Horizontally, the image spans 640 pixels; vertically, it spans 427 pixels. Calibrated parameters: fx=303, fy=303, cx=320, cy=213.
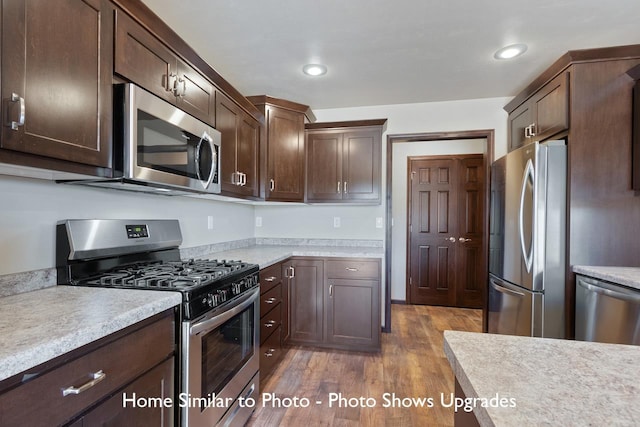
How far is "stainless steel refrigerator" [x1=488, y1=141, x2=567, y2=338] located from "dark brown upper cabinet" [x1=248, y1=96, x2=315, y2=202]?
1823mm

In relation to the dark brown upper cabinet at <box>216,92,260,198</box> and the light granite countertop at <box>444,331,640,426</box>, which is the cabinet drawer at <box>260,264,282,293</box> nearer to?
the dark brown upper cabinet at <box>216,92,260,198</box>

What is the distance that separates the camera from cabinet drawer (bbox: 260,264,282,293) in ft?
6.99

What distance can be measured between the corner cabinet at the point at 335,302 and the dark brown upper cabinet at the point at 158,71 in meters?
1.48

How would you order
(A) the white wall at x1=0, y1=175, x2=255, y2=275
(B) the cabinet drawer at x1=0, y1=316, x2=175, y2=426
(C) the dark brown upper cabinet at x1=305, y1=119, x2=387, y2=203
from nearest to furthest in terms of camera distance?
(B) the cabinet drawer at x1=0, y1=316, x2=175, y2=426 → (A) the white wall at x1=0, y1=175, x2=255, y2=275 → (C) the dark brown upper cabinet at x1=305, y1=119, x2=387, y2=203

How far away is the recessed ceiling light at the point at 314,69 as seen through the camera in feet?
Answer: 7.76

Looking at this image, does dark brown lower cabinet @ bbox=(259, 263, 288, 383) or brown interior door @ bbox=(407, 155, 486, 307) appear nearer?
dark brown lower cabinet @ bbox=(259, 263, 288, 383)

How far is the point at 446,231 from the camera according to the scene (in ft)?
13.6

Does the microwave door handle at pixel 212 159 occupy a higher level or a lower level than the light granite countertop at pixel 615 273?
higher

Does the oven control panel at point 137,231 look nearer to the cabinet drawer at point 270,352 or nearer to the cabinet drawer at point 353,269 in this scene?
the cabinet drawer at point 270,352

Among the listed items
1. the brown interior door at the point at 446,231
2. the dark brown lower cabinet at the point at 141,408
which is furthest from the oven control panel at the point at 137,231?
the brown interior door at the point at 446,231

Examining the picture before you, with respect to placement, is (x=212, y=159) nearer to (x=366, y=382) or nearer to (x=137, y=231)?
(x=137, y=231)

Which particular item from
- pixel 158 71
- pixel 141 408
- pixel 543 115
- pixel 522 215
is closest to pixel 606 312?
pixel 522 215

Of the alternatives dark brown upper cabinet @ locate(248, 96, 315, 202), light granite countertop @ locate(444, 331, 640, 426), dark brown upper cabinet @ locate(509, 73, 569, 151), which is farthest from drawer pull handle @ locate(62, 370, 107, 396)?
dark brown upper cabinet @ locate(509, 73, 569, 151)

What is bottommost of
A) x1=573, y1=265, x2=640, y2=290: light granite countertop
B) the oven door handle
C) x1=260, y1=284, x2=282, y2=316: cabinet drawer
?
x1=260, y1=284, x2=282, y2=316: cabinet drawer
